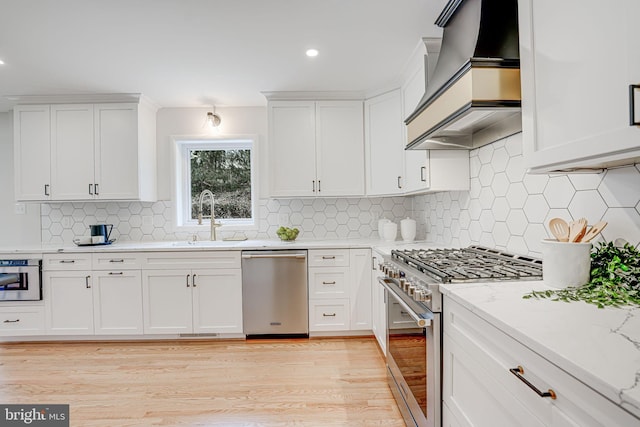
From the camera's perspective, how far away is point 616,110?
33.9 inches

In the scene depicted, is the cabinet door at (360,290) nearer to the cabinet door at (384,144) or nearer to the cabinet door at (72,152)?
the cabinet door at (384,144)

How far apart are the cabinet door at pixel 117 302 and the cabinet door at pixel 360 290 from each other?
6.48ft

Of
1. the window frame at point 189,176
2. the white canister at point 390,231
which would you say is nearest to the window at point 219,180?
the window frame at point 189,176

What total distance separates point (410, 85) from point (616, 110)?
1951 millimetres

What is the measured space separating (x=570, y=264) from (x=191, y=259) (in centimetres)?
281

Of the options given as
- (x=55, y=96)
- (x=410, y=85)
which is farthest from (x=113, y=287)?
(x=410, y=85)

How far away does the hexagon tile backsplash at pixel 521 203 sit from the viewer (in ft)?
4.02

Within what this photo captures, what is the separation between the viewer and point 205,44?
7.47 ft

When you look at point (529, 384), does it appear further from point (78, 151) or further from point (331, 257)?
point (78, 151)

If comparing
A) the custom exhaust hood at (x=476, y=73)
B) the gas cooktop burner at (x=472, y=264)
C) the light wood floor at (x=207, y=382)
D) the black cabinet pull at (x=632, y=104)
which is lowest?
the light wood floor at (x=207, y=382)

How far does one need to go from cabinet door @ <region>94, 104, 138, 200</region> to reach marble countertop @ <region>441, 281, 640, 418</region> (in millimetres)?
3259

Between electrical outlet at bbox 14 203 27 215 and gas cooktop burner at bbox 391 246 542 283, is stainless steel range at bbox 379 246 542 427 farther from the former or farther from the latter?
electrical outlet at bbox 14 203 27 215

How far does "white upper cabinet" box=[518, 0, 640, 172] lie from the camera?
84 centimetres

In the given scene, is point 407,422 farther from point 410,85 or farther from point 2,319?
point 2,319
